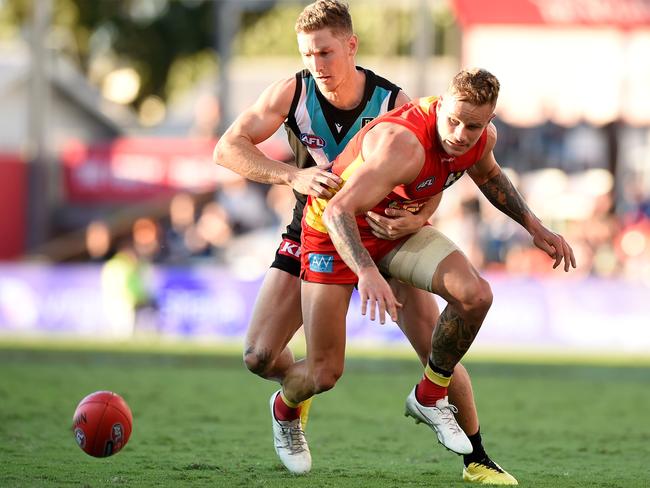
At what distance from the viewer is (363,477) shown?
766 centimetres

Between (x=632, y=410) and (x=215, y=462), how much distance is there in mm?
5680

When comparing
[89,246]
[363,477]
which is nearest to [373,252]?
[363,477]

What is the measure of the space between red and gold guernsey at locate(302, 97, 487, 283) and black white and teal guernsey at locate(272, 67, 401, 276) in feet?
1.18

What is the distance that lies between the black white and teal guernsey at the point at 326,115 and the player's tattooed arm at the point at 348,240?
1060 millimetres

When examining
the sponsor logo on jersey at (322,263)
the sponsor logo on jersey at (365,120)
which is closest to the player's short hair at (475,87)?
the sponsor logo on jersey at (365,120)

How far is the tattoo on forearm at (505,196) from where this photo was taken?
7973mm

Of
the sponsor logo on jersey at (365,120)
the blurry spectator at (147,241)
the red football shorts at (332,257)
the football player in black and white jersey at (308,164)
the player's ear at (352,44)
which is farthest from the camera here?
the blurry spectator at (147,241)

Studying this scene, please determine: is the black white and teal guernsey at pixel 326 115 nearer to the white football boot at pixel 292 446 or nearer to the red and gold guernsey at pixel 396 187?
the red and gold guernsey at pixel 396 187

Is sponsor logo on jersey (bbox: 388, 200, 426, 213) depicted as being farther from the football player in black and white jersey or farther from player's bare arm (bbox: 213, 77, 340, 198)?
player's bare arm (bbox: 213, 77, 340, 198)

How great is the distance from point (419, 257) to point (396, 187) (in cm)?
41

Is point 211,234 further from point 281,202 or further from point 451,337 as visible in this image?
point 451,337

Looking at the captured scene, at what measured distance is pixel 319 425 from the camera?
1098 cm

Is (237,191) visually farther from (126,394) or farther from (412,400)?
(412,400)

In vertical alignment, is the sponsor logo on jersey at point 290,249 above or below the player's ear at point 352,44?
below
